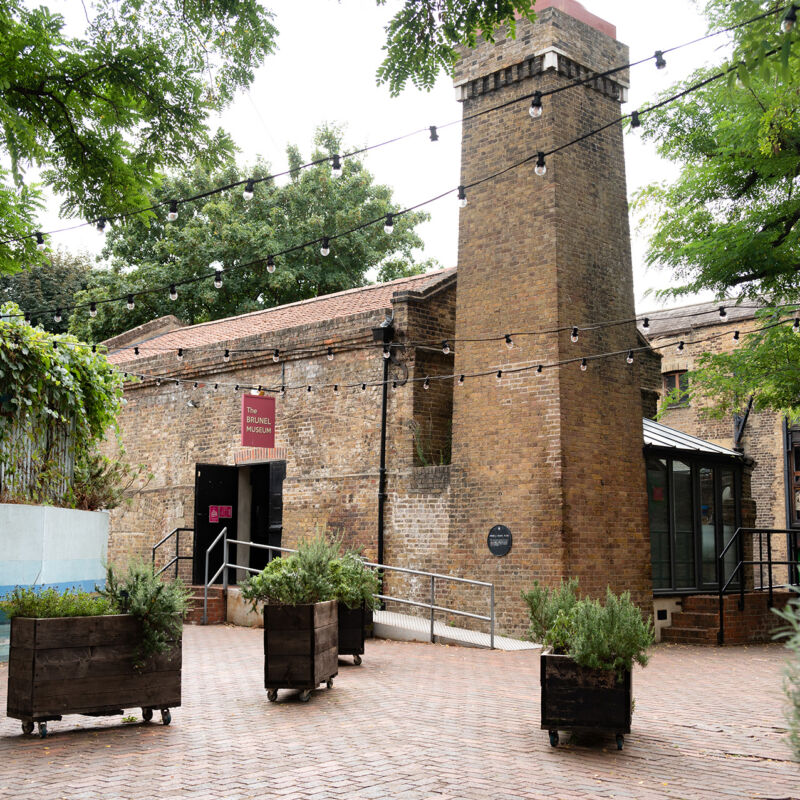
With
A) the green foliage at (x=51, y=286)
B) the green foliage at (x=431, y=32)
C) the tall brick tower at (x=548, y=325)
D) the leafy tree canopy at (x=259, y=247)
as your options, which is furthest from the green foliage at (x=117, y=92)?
the green foliage at (x=51, y=286)

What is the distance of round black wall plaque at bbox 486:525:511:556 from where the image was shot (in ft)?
44.6

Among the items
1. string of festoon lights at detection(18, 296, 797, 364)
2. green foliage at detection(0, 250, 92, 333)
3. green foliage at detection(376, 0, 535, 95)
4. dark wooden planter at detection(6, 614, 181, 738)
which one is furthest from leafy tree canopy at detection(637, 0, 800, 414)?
green foliage at detection(0, 250, 92, 333)

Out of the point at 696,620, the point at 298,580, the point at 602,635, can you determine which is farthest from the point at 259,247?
the point at 602,635

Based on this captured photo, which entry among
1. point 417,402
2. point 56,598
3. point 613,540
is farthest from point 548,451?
point 56,598

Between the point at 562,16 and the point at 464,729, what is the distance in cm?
1107

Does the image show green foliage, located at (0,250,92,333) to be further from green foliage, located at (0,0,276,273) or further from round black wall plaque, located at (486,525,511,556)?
green foliage, located at (0,0,276,273)

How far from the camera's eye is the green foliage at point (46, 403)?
10062 millimetres

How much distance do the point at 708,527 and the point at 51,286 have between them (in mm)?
25500

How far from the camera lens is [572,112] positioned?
14.4 m

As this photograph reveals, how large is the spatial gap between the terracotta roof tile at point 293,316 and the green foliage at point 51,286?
9696mm

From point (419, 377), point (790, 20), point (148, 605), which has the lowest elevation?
point (148, 605)

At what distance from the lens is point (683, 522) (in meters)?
15.4

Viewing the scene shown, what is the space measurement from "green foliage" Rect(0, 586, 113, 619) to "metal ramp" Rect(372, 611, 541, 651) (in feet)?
23.0

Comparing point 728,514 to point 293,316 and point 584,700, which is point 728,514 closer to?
point 293,316
